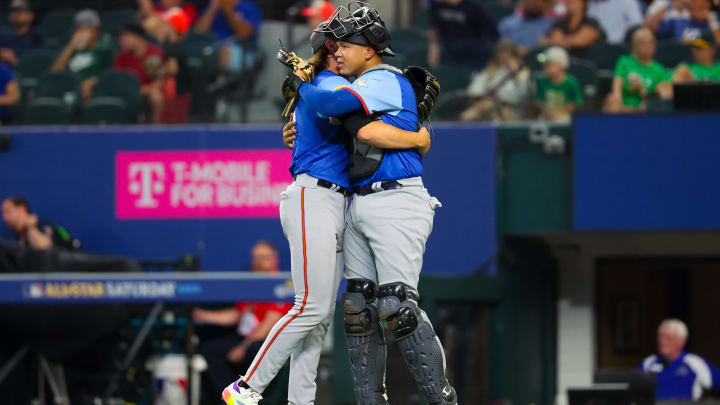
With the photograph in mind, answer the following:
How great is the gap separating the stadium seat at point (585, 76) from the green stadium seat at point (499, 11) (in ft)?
6.07

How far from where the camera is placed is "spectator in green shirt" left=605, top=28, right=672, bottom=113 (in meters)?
10.2

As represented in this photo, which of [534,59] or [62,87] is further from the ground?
[534,59]

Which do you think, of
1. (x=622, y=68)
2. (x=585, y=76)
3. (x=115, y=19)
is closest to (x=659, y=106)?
(x=622, y=68)

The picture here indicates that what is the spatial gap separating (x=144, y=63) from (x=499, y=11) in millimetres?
3643

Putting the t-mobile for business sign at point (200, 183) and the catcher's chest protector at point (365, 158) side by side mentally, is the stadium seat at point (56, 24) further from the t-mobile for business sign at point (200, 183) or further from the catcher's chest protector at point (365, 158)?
the catcher's chest protector at point (365, 158)

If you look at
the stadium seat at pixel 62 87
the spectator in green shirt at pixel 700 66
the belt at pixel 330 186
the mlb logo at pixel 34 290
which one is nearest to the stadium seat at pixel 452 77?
the spectator in green shirt at pixel 700 66

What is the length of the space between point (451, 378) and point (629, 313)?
3676 mm

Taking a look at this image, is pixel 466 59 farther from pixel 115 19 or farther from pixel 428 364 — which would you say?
pixel 428 364

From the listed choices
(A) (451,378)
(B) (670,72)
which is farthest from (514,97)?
(A) (451,378)

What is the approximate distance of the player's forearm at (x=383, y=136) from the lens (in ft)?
16.6

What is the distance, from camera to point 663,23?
441 inches

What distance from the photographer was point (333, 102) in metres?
5.03

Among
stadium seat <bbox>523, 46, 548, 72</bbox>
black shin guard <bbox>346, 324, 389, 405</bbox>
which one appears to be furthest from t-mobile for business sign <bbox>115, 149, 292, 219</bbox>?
black shin guard <bbox>346, 324, 389, 405</bbox>

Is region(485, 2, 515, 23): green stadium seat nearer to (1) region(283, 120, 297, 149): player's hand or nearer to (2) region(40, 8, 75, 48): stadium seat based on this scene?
(2) region(40, 8, 75, 48): stadium seat
